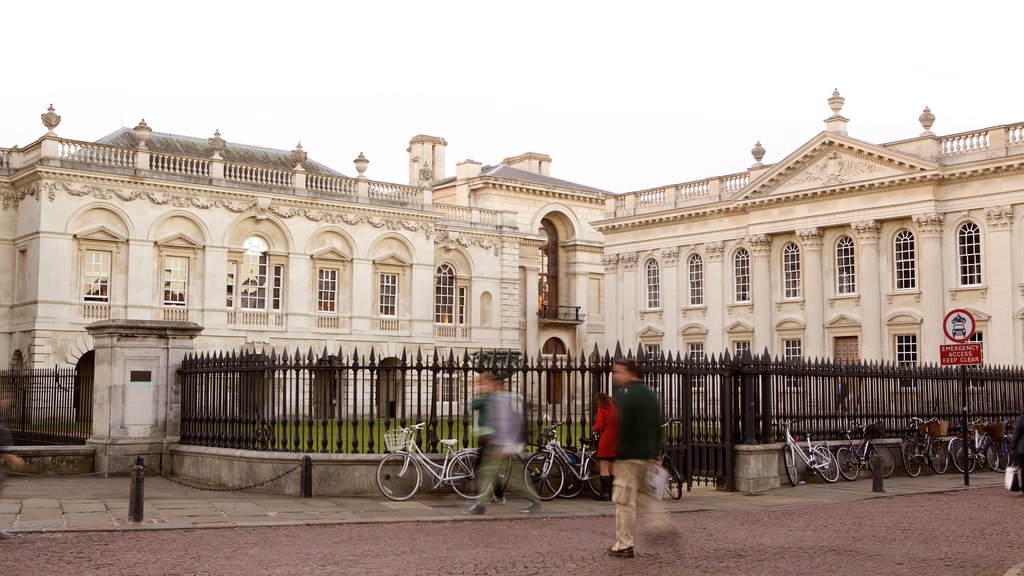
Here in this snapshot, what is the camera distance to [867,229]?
4453 cm

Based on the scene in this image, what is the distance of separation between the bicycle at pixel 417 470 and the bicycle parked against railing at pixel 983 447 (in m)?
11.3

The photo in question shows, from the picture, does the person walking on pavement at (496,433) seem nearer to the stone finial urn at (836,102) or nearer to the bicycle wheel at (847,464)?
the bicycle wheel at (847,464)

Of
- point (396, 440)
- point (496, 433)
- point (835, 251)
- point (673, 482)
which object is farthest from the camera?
point (835, 251)

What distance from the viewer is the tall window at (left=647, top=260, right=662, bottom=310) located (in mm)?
52875

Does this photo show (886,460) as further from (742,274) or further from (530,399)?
(742,274)

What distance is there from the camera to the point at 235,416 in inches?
673

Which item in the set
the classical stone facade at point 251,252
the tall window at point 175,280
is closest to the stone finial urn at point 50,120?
the classical stone facade at point 251,252

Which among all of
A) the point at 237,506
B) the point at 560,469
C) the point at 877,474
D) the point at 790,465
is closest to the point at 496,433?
the point at 560,469

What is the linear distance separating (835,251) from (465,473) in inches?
1345

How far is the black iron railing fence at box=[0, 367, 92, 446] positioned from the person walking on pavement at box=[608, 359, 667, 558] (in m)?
11.7

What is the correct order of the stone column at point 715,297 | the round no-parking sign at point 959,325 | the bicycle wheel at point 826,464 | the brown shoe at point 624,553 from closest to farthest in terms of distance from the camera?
the brown shoe at point 624,553 → the round no-parking sign at point 959,325 → the bicycle wheel at point 826,464 → the stone column at point 715,297

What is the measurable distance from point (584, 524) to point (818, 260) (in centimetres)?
3527

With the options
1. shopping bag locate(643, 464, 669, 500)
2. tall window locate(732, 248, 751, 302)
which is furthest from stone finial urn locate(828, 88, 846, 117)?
shopping bag locate(643, 464, 669, 500)

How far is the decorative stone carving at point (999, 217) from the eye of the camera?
133ft
